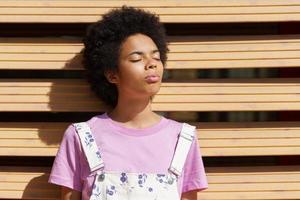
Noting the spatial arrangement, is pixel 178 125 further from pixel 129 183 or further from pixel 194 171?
pixel 129 183

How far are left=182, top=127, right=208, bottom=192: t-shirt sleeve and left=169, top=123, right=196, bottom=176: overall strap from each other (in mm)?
21

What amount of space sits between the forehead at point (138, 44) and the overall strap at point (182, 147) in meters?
0.27

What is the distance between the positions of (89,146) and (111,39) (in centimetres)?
34

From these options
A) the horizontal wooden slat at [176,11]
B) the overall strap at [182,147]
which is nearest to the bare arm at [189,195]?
the overall strap at [182,147]

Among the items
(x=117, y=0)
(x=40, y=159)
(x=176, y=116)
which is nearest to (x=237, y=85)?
(x=176, y=116)

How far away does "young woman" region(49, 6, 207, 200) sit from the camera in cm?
170

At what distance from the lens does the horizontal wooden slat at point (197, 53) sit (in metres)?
1.84

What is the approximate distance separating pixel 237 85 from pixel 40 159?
711mm

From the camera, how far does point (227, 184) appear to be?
Answer: 74.1 inches

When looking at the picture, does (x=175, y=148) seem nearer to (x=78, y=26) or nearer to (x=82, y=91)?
(x=82, y=91)

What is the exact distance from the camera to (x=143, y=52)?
1718 mm

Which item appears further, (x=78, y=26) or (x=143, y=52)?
(x=78, y=26)

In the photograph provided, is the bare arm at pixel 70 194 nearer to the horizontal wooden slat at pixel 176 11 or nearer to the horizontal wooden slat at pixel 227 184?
the horizontal wooden slat at pixel 227 184

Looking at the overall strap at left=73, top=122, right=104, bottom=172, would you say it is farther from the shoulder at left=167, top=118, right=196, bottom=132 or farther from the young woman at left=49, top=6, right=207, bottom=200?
the shoulder at left=167, top=118, right=196, bottom=132
